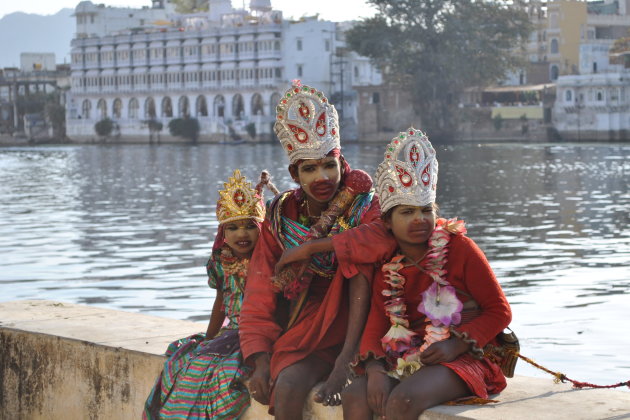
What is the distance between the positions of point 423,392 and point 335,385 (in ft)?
1.05

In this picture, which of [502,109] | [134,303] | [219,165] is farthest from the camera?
[502,109]

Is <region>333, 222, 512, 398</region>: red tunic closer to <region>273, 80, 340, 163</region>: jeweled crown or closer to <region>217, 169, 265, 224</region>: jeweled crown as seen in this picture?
<region>273, 80, 340, 163</region>: jeweled crown

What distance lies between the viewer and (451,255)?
349 cm

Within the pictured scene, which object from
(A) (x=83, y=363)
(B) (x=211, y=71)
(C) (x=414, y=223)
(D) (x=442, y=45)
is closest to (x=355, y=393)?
(C) (x=414, y=223)

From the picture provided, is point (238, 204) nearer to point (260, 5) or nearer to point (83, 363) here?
point (83, 363)

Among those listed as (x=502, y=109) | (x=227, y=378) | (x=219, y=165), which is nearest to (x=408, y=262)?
(x=227, y=378)

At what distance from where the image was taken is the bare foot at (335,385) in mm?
3492

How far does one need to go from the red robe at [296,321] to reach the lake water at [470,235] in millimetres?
2866

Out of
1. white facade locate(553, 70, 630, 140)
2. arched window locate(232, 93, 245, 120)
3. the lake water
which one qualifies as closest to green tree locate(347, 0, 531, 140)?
white facade locate(553, 70, 630, 140)

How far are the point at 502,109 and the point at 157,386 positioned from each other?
57960mm

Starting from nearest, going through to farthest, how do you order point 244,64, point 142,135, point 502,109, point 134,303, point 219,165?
1. point 134,303
2. point 219,165
3. point 502,109
4. point 244,64
5. point 142,135

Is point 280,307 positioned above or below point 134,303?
above

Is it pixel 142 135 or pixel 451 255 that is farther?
pixel 142 135

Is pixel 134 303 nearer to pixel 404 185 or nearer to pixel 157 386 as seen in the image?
pixel 157 386
